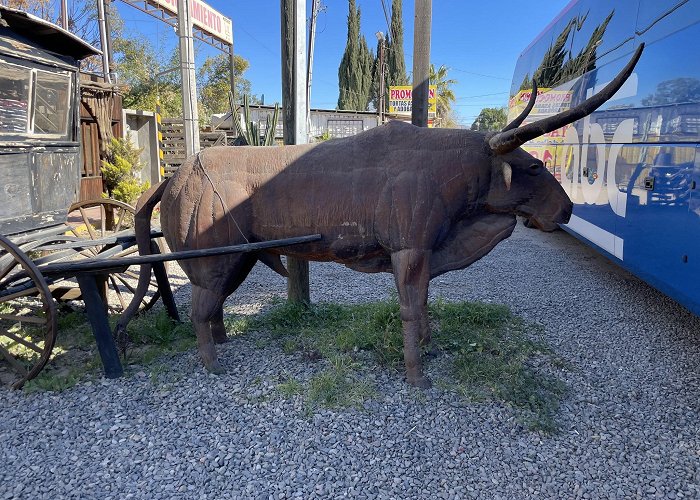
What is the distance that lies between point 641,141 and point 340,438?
149 inches

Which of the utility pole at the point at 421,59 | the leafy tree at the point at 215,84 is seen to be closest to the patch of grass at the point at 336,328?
the utility pole at the point at 421,59

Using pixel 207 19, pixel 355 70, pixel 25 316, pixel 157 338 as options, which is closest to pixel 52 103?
pixel 25 316

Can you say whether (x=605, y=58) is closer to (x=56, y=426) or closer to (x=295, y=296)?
(x=295, y=296)

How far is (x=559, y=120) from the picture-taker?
8.68 ft

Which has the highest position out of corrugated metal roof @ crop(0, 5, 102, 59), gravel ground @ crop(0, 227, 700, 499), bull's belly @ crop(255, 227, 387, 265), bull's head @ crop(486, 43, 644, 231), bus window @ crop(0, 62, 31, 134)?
corrugated metal roof @ crop(0, 5, 102, 59)

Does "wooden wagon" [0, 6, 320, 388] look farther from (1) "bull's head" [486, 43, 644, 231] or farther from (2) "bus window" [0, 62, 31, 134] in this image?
(1) "bull's head" [486, 43, 644, 231]

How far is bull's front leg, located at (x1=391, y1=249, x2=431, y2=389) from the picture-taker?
3.10m

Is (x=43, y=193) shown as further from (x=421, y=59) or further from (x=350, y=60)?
(x=350, y=60)

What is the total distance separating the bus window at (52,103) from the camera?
434 cm

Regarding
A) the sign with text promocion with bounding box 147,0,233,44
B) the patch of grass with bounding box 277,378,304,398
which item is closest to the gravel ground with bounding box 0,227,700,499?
the patch of grass with bounding box 277,378,304,398

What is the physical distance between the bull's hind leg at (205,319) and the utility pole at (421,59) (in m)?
2.60

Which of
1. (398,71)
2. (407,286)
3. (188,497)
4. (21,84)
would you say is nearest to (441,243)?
(407,286)

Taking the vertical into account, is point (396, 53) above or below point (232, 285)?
above

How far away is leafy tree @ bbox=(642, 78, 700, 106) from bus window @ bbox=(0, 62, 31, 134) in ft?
17.4
